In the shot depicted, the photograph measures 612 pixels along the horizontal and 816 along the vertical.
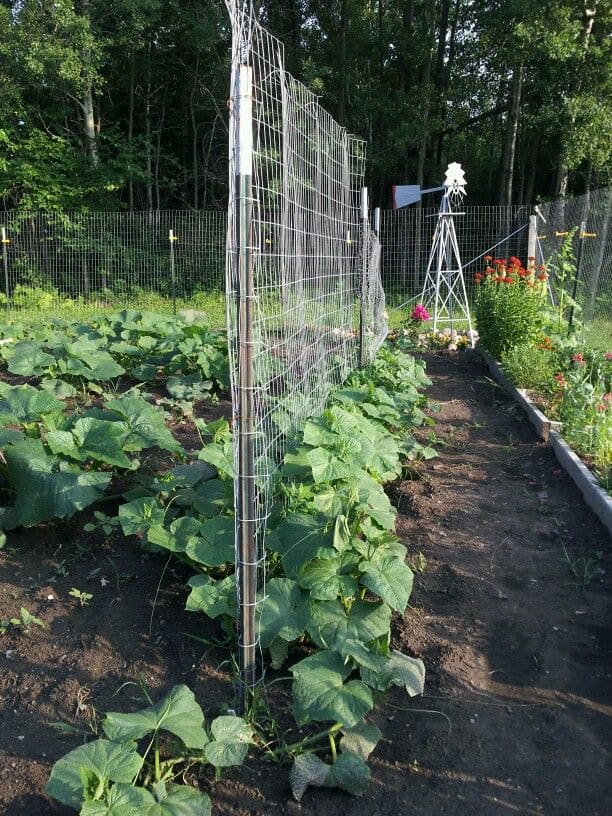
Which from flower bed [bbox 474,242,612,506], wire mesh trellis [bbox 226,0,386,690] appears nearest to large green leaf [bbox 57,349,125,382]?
wire mesh trellis [bbox 226,0,386,690]

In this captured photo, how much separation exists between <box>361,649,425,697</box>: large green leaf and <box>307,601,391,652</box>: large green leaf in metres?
0.11

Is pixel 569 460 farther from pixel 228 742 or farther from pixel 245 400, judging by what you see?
pixel 228 742

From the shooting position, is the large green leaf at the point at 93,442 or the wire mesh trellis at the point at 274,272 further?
the large green leaf at the point at 93,442

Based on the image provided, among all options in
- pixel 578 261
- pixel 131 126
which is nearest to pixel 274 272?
pixel 578 261

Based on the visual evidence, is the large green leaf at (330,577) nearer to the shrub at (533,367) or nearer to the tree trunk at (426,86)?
the shrub at (533,367)

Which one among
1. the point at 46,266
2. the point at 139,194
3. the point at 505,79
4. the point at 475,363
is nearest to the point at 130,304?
the point at 46,266

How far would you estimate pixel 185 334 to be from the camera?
6.73 m

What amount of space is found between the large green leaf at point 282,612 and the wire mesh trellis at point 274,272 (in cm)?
5

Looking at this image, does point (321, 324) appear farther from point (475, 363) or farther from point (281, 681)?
point (475, 363)

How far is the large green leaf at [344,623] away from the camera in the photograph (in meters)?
2.39

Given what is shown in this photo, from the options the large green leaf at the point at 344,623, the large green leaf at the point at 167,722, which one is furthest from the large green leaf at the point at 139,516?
the large green leaf at the point at 167,722

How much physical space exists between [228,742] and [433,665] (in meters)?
0.92

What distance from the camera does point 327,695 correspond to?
217 centimetres

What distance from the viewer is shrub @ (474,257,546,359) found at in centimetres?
758
